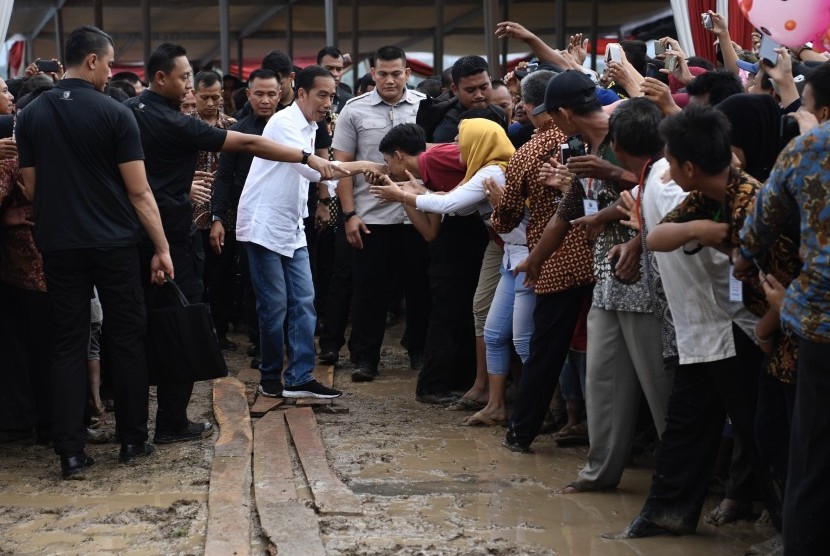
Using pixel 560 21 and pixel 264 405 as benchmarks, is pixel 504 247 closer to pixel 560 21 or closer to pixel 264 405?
pixel 264 405

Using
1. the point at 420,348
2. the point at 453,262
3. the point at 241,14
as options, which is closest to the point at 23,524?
the point at 453,262

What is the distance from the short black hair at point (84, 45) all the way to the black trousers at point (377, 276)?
8.68 feet

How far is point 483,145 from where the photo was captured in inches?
255

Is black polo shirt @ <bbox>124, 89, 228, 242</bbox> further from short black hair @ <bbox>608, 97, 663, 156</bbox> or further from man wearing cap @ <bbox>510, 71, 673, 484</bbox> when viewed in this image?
short black hair @ <bbox>608, 97, 663, 156</bbox>

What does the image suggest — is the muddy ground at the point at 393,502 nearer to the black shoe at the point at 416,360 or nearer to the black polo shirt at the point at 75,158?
the black polo shirt at the point at 75,158

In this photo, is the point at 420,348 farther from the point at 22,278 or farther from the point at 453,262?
the point at 22,278

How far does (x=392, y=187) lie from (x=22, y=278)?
206cm

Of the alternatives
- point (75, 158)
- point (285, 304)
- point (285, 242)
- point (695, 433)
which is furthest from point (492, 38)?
point (695, 433)

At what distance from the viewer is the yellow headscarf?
255 inches

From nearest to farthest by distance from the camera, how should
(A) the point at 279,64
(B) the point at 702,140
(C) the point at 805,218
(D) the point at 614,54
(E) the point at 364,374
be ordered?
(C) the point at 805,218 → (B) the point at 702,140 → (D) the point at 614,54 → (E) the point at 364,374 → (A) the point at 279,64

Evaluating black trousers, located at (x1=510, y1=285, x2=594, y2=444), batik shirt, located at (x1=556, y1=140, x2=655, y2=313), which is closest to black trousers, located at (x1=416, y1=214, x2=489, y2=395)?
black trousers, located at (x1=510, y1=285, x2=594, y2=444)

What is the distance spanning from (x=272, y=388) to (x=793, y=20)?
3.73 meters

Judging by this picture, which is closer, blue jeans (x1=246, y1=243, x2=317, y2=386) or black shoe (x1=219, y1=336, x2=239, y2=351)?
blue jeans (x1=246, y1=243, x2=317, y2=386)

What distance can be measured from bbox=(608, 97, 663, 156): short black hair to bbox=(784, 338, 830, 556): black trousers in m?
1.32
